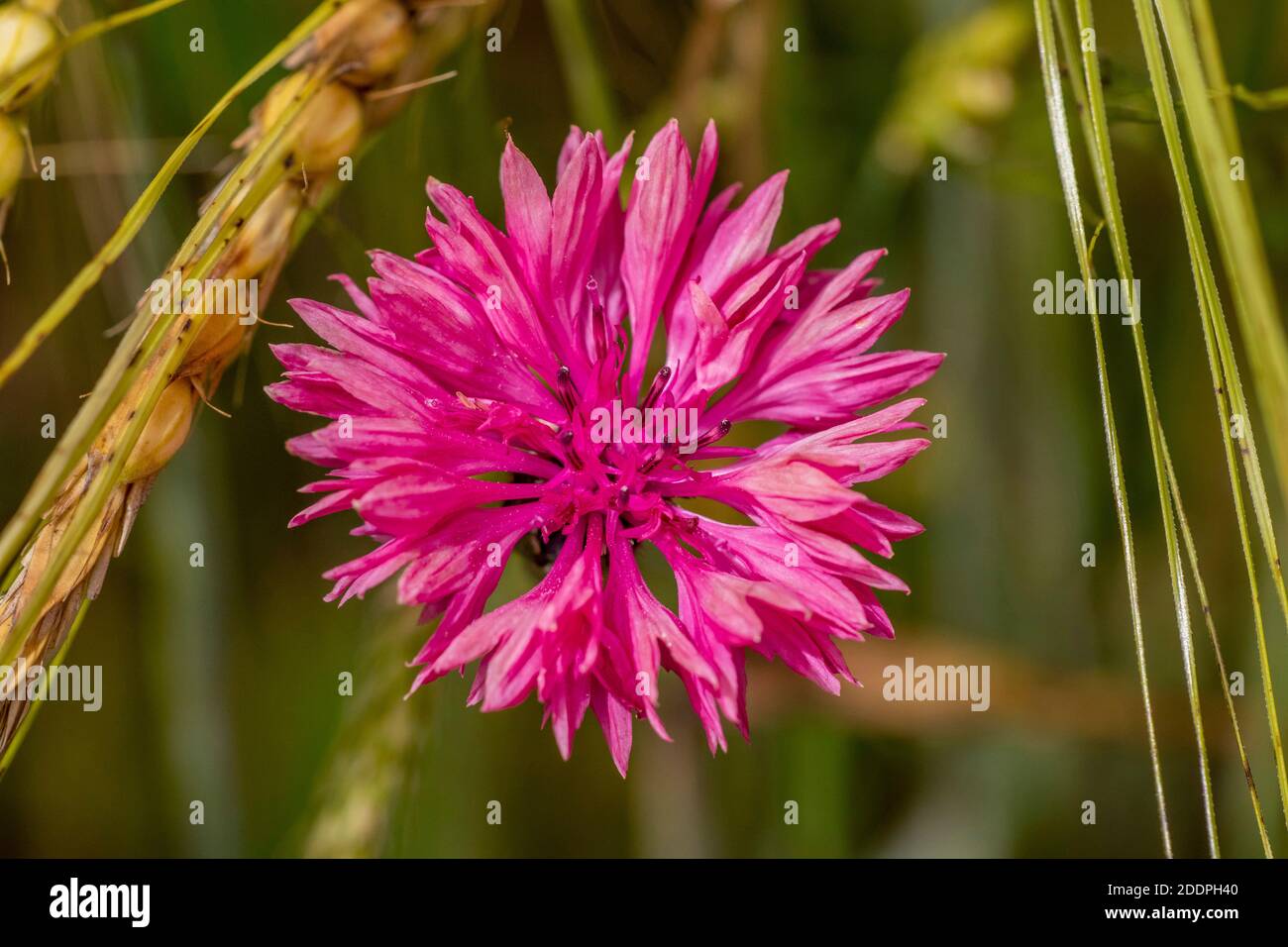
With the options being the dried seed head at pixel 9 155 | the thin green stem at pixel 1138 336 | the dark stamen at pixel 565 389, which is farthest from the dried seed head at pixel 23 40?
the thin green stem at pixel 1138 336

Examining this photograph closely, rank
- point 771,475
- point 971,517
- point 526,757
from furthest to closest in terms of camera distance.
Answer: point 526,757
point 971,517
point 771,475

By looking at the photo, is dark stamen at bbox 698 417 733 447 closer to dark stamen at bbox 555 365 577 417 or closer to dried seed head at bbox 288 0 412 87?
dark stamen at bbox 555 365 577 417


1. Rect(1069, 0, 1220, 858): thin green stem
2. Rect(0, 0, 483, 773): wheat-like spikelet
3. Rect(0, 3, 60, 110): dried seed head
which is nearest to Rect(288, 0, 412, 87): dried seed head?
Rect(0, 0, 483, 773): wheat-like spikelet

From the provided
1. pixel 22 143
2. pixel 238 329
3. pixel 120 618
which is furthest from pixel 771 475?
pixel 120 618

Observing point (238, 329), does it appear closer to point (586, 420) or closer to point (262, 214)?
point (262, 214)

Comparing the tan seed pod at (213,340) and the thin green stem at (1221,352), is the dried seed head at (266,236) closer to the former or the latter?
the tan seed pod at (213,340)

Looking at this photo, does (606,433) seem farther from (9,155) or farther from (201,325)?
(9,155)
